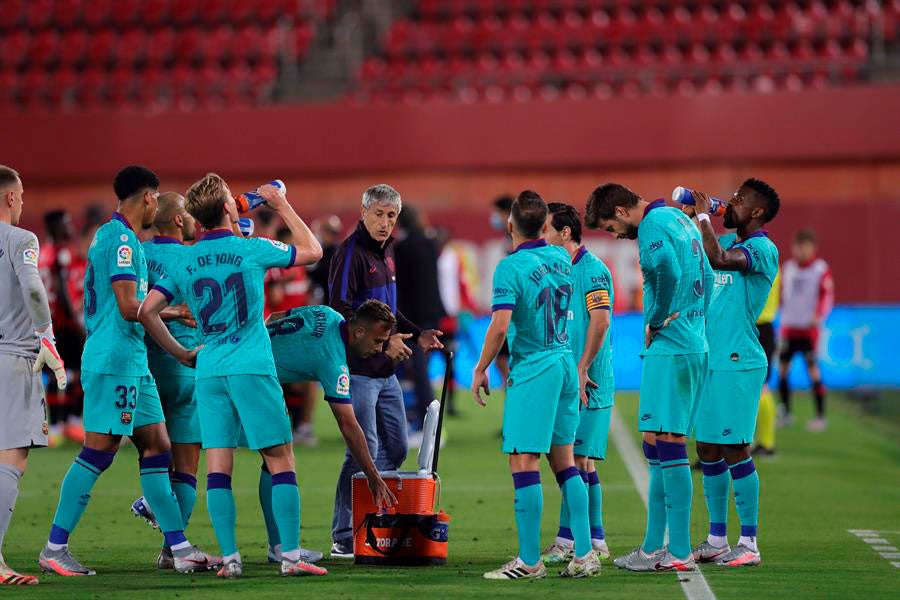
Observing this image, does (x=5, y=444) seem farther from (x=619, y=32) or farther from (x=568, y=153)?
(x=619, y=32)

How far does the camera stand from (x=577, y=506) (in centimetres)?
725

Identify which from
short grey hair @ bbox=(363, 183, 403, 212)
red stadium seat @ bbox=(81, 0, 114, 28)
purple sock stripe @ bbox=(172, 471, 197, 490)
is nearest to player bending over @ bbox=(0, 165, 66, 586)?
purple sock stripe @ bbox=(172, 471, 197, 490)

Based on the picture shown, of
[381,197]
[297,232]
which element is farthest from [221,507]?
[381,197]

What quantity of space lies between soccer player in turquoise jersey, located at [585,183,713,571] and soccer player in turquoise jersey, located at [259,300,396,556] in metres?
1.34

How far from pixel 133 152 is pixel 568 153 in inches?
298

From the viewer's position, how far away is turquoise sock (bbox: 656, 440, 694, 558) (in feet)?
24.6

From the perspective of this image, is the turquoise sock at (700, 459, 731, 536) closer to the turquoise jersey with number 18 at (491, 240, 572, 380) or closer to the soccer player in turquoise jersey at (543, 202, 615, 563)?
the soccer player in turquoise jersey at (543, 202, 615, 563)

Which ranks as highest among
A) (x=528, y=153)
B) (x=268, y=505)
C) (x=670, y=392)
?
(x=528, y=153)

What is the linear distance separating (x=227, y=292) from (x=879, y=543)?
4.51 meters

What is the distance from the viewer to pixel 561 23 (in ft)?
84.8

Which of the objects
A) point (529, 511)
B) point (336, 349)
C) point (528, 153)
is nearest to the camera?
point (529, 511)

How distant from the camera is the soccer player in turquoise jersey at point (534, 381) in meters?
7.21

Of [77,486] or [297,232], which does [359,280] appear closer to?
[297,232]

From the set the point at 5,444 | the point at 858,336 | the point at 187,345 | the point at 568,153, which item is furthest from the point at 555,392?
the point at 568,153
